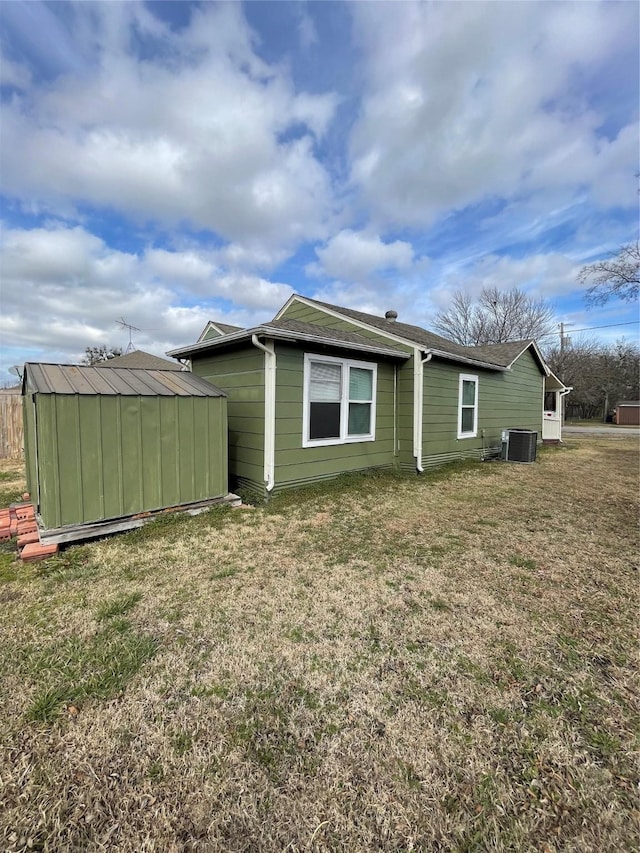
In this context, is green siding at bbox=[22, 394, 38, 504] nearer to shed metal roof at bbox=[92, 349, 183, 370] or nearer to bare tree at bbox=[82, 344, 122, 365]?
shed metal roof at bbox=[92, 349, 183, 370]

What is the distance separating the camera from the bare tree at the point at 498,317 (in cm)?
2828

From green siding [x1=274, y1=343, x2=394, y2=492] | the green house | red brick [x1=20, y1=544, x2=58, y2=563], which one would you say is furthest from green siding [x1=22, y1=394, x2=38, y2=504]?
green siding [x1=274, y1=343, x2=394, y2=492]

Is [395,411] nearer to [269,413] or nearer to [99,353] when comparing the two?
[269,413]

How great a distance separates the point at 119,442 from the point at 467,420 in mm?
8001

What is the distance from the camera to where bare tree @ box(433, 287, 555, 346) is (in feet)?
92.8

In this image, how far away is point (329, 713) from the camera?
1.77 m

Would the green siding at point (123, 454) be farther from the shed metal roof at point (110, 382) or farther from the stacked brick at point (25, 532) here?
the stacked brick at point (25, 532)

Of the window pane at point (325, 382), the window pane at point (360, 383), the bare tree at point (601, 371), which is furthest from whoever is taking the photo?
the bare tree at point (601, 371)

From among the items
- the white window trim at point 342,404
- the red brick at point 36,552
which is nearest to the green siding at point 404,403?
the white window trim at point 342,404

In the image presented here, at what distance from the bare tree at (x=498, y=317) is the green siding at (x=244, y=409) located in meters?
25.7

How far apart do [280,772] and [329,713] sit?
1.17 ft

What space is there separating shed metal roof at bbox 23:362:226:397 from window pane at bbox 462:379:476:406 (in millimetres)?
6443

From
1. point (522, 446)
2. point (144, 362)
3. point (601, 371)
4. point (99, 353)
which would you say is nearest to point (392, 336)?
point (522, 446)

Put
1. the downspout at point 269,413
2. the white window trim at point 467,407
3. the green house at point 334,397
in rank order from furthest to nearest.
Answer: the white window trim at point 467,407 < the green house at point 334,397 < the downspout at point 269,413
